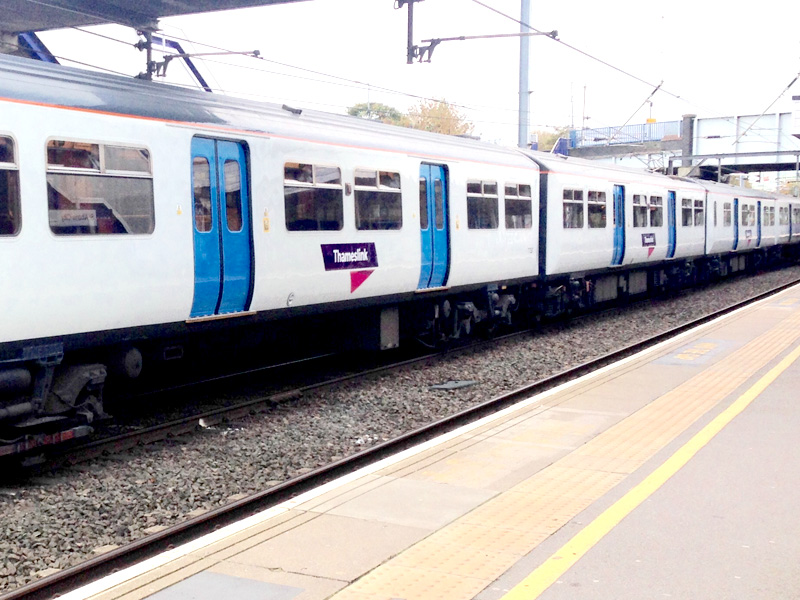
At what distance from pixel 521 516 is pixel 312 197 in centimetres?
542

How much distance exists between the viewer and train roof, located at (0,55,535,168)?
7.02 meters

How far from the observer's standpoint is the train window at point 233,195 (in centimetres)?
884

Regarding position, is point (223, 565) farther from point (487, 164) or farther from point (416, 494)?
point (487, 164)

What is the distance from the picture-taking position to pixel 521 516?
5461 mm

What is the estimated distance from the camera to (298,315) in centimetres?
1009

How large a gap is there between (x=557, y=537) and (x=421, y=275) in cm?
741

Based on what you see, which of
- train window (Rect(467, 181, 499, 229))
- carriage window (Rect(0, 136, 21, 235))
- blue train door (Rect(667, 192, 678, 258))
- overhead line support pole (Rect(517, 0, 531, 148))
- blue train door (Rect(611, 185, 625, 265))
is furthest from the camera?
blue train door (Rect(667, 192, 678, 258))

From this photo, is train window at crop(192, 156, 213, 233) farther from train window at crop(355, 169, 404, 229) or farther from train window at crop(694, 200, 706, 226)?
train window at crop(694, 200, 706, 226)

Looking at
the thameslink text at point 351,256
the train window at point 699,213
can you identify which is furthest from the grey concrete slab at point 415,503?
the train window at point 699,213

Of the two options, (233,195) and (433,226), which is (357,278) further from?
(233,195)

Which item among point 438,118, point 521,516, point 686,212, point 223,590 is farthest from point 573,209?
point 438,118

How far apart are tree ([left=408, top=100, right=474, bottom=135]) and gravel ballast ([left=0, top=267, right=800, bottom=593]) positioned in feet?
139

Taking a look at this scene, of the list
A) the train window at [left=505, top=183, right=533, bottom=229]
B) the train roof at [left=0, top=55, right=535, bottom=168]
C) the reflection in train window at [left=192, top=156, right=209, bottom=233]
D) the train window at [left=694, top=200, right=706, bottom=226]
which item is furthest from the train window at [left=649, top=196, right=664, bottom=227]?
the reflection in train window at [left=192, top=156, right=209, bottom=233]

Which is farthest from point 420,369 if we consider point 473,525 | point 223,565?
point 223,565
